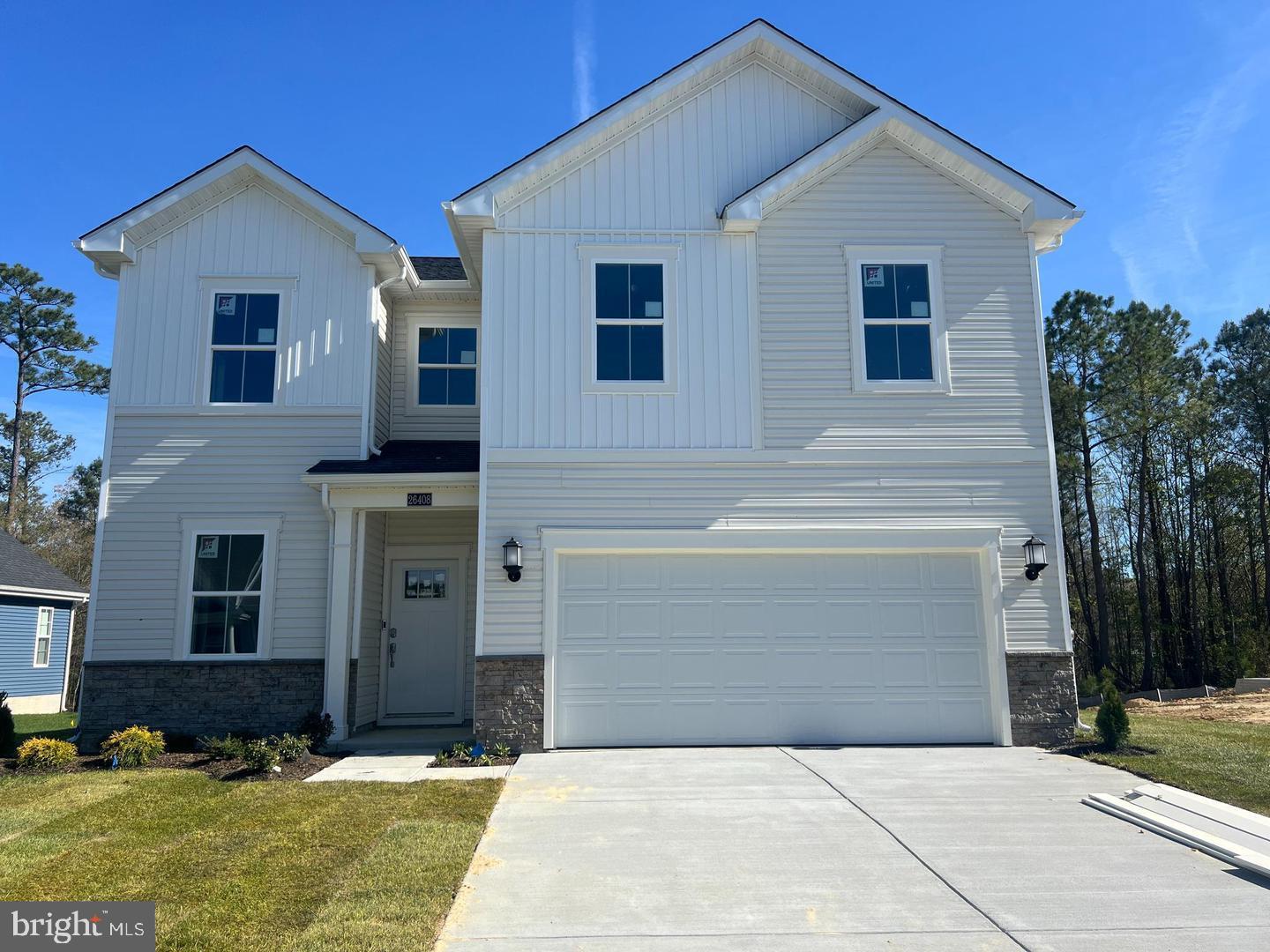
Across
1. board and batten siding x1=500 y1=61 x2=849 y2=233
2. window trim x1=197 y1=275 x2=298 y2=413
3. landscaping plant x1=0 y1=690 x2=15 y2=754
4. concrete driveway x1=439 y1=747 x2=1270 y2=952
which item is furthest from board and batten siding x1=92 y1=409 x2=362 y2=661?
concrete driveway x1=439 y1=747 x2=1270 y2=952

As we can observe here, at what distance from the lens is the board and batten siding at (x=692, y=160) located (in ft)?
36.2

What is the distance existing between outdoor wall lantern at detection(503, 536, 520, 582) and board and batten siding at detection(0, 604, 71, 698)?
A: 1726 cm

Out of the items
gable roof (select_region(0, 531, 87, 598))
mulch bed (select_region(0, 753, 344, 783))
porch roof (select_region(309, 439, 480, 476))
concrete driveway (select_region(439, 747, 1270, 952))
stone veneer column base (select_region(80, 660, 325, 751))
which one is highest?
porch roof (select_region(309, 439, 480, 476))

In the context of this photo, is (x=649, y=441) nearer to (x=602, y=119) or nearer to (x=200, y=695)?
(x=602, y=119)

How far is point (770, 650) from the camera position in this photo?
1034 centimetres

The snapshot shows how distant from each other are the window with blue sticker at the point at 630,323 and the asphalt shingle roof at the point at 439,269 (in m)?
3.16

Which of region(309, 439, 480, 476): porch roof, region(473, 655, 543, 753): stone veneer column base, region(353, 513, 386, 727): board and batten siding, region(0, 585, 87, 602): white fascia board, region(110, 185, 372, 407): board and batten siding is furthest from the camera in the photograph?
region(0, 585, 87, 602): white fascia board

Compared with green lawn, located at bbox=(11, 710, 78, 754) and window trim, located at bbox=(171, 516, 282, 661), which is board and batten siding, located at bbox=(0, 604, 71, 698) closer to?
green lawn, located at bbox=(11, 710, 78, 754)

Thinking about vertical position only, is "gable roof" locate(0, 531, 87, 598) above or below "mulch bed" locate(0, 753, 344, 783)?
above

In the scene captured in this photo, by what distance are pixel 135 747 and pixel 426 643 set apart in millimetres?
3862

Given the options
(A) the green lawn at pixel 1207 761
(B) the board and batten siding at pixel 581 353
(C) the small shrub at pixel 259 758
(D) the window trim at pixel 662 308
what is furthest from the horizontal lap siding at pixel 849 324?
(C) the small shrub at pixel 259 758

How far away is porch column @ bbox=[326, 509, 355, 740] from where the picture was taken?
1073 cm

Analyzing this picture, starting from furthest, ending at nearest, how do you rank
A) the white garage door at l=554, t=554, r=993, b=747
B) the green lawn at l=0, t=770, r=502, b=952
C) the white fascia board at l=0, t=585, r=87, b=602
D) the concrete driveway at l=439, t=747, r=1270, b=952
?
1. the white fascia board at l=0, t=585, r=87, b=602
2. the white garage door at l=554, t=554, r=993, b=747
3. the green lawn at l=0, t=770, r=502, b=952
4. the concrete driveway at l=439, t=747, r=1270, b=952

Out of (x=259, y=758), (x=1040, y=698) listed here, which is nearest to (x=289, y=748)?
(x=259, y=758)
